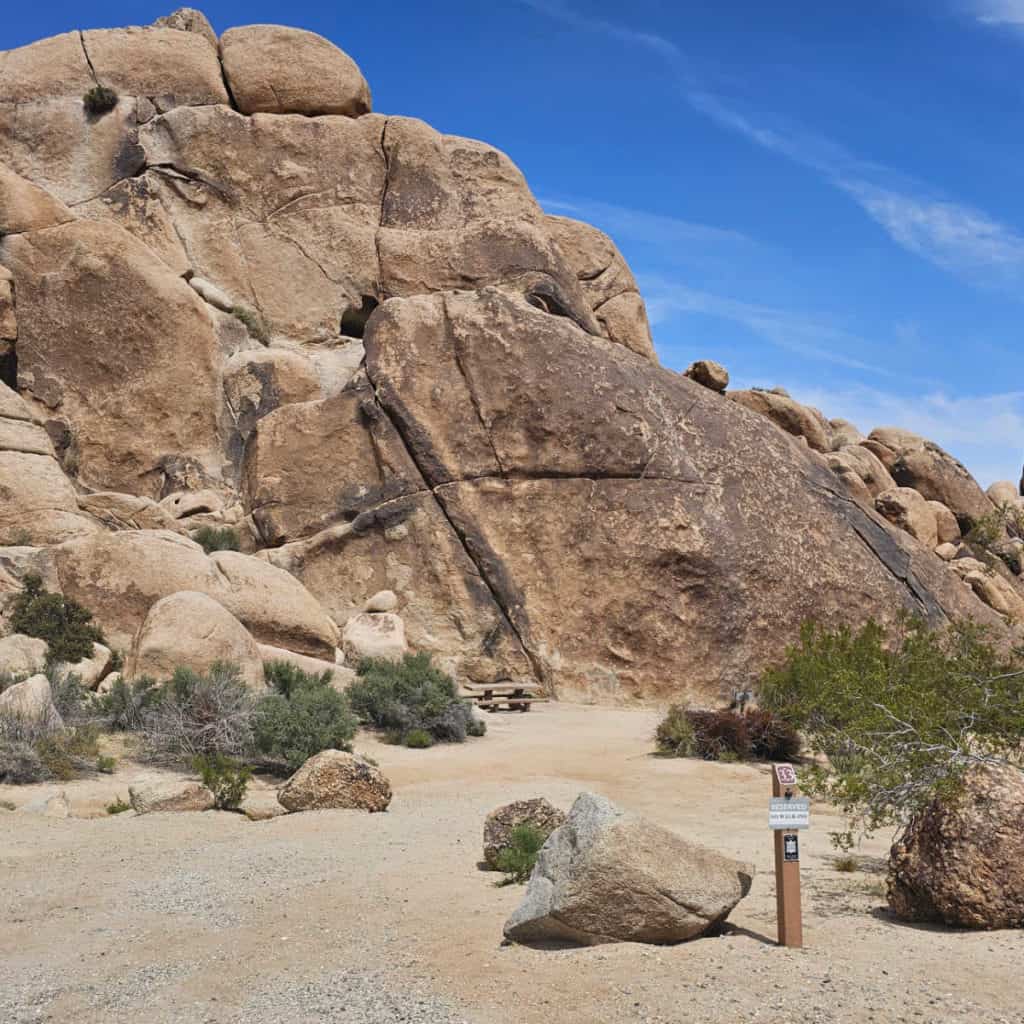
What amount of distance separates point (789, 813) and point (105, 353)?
68.8 ft

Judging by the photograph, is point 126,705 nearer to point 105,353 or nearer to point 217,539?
point 217,539

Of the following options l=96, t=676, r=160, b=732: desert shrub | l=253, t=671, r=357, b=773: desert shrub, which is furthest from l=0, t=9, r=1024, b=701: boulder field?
l=253, t=671, r=357, b=773: desert shrub

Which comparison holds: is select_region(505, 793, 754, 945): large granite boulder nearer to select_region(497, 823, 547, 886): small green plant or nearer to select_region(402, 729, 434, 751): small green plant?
select_region(497, 823, 547, 886): small green plant

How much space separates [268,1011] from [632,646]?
1340 cm

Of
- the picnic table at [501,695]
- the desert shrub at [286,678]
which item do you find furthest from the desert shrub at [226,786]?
the picnic table at [501,695]

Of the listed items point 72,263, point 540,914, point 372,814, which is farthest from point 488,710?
point 72,263

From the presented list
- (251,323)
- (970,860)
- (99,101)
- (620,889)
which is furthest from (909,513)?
(620,889)

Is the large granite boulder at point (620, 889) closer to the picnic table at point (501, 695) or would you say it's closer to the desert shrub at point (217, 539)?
the picnic table at point (501, 695)

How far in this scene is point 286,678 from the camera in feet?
46.1

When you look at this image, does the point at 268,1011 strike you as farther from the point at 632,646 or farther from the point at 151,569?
the point at 632,646

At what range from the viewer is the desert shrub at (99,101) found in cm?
2714

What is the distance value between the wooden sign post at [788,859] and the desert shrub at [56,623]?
10.2 m

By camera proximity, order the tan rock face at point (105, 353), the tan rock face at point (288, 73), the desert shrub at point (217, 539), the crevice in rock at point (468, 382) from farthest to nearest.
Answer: the tan rock face at point (288, 73) → the tan rock face at point (105, 353) → the desert shrub at point (217, 539) → the crevice in rock at point (468, 382)

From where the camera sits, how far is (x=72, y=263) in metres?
23.3
